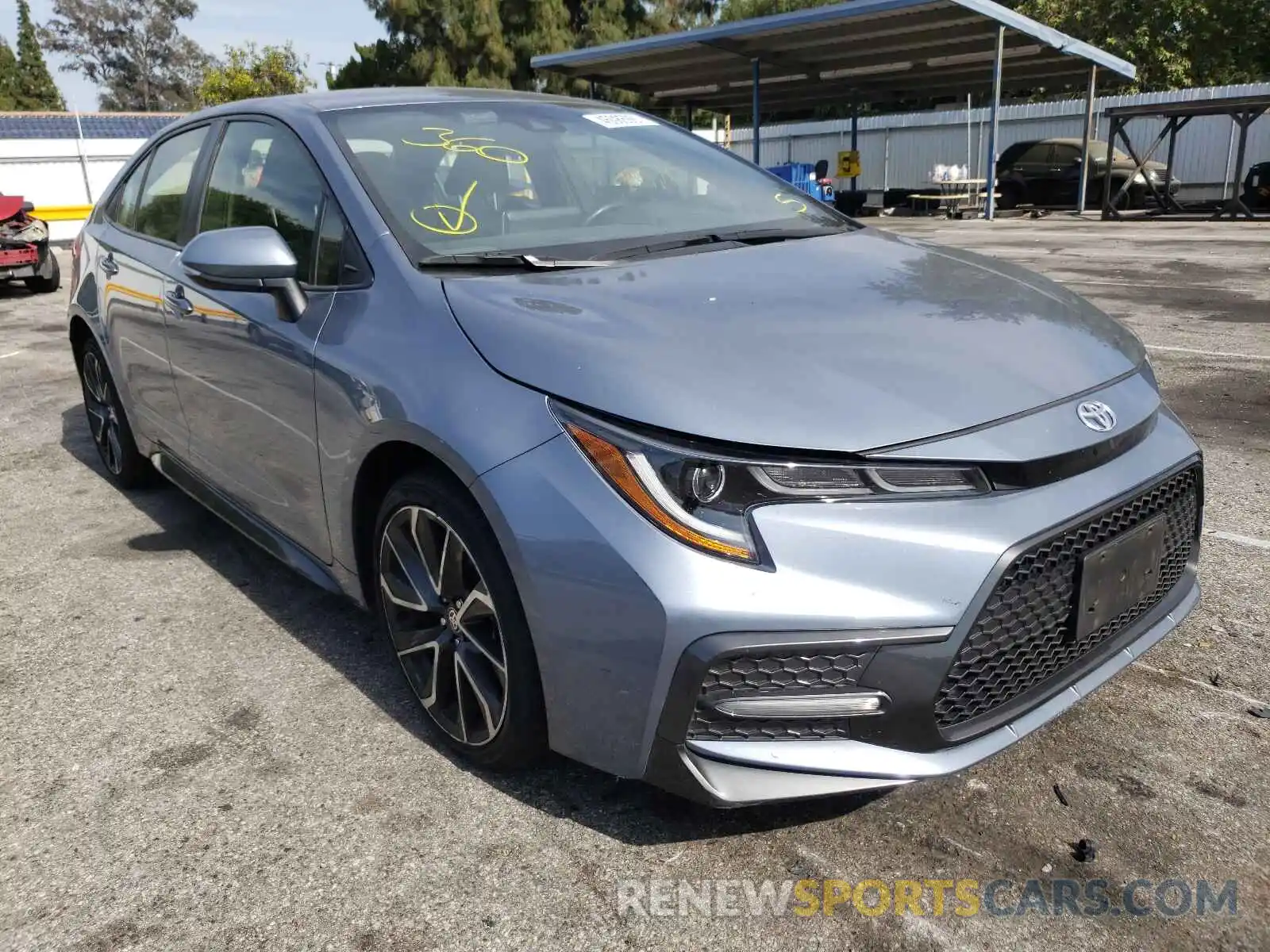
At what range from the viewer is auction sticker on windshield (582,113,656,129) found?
347cm

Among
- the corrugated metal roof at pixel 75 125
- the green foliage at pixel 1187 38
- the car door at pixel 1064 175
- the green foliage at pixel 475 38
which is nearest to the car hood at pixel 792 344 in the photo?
the car door at pixel 1064 175

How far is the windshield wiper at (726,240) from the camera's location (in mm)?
2732

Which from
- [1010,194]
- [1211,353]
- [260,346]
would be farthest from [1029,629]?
[1010,194]

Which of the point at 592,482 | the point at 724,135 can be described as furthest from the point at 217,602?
the point at 724,135

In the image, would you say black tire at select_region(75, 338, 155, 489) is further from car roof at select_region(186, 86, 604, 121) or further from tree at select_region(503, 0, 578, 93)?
tree at select_region(503, 0, 578, 93)

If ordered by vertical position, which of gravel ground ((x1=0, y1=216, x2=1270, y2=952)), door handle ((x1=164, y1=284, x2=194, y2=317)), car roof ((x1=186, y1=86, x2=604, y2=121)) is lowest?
gravel ground ((x1=0, y1=216, x2=1270, y2=952))

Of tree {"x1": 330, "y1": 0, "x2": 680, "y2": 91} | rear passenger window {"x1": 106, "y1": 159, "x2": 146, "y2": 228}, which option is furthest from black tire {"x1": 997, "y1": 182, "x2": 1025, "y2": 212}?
rear passenger window {"x1": 106, "y1": 159, "x2": 146, "y2": 228}

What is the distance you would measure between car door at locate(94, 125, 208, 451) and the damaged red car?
8982 mm

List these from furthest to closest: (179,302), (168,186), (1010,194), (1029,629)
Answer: (1010,194), (168,186), (179,302), (1029,629)

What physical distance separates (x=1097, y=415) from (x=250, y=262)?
203 centimetres

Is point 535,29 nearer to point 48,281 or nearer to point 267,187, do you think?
point 48,281

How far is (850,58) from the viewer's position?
23.2 m

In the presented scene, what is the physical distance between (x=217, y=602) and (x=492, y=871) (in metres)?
1.82

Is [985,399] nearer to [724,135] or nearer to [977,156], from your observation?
[977,156]
